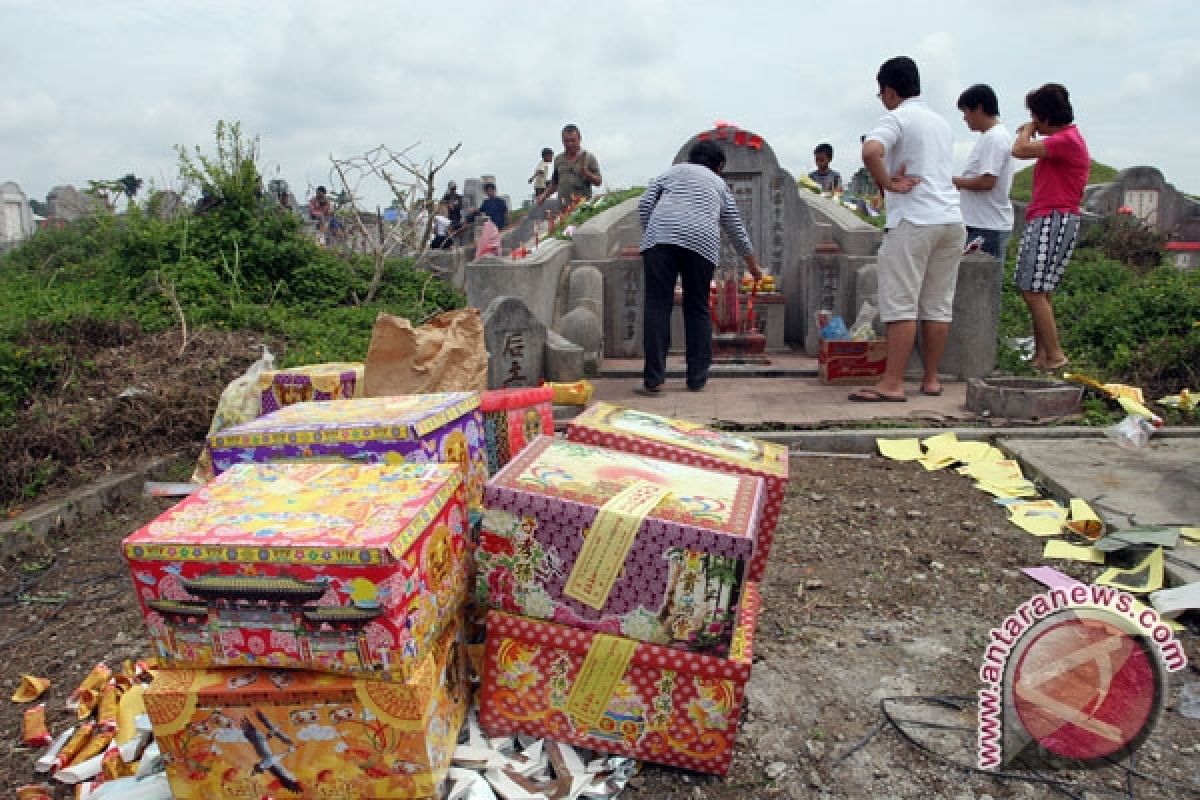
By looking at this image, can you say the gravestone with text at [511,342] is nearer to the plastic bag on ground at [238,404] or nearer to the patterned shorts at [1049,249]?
the plastic bag on ground at [238,404]

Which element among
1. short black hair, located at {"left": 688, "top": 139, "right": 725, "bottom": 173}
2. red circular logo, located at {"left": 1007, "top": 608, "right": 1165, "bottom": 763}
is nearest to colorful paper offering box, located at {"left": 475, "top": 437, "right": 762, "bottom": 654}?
red circular logo, located at {"left": 1007, "top": 608, "right": 1165, "bottom": 763}

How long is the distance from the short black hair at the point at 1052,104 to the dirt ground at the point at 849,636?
3165 mm

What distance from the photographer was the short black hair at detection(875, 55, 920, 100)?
211 inches

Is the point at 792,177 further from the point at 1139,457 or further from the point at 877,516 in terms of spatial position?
the point at 877,516

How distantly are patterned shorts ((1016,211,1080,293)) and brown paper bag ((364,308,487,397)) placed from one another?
462 centimetres

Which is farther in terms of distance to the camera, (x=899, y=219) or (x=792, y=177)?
(x=792, y=177)

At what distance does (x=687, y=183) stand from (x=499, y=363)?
188cm

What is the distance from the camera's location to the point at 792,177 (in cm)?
920

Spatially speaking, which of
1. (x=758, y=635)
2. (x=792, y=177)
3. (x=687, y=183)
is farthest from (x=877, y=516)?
(x=792, y=177)

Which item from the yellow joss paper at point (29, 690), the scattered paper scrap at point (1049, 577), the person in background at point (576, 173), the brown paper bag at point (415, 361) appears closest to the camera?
the yellow joss paper at point (29, 690)

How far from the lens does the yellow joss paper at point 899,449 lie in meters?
4.69

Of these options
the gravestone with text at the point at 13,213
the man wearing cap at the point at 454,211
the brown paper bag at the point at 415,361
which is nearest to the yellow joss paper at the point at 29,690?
the brown paper bag at the point at 415,361

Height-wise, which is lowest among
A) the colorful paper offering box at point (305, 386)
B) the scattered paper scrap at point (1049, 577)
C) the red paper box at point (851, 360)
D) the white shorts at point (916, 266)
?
the scattered paper scrap at point (1049, 577)

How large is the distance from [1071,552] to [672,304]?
3409 millimetres
